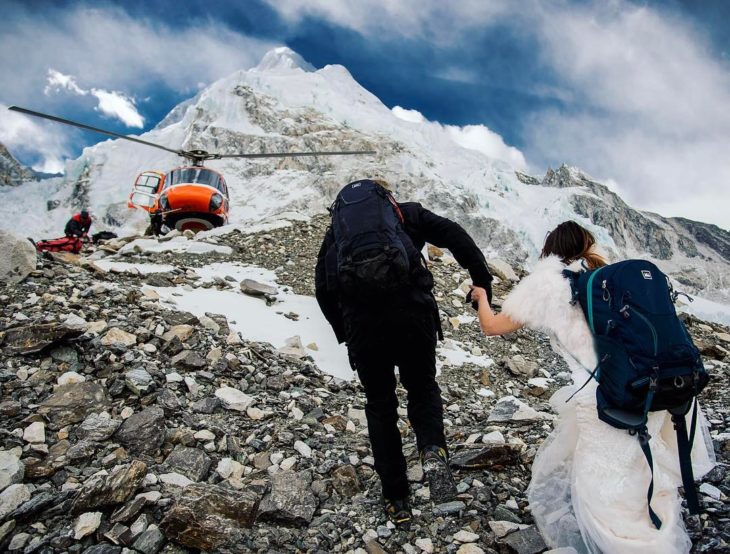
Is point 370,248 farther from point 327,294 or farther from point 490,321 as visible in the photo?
point 490,321

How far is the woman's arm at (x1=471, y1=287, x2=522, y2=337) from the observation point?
87.2 inches

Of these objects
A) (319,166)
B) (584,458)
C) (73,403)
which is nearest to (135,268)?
(73,403)

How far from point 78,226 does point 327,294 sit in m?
12.2

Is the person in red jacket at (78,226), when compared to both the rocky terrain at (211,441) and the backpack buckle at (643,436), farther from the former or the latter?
the backpack buckle at (643,436)

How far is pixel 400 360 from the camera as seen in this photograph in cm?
265

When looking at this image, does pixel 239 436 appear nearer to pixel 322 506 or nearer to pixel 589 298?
pixel 322 506

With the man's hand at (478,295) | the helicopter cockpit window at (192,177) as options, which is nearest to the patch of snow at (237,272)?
the helicopter cockpit window at (192,177)

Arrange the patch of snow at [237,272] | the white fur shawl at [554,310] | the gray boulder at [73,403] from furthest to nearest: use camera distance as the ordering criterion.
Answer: the patch of snow at [237,272] → the gray boulder at [73,403] → the white fur shawl at [554,310]

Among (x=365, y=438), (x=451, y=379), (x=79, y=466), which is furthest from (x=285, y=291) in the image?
(x=79, y=466)

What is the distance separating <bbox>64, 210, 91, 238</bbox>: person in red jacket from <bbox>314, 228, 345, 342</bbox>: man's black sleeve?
1185 cm

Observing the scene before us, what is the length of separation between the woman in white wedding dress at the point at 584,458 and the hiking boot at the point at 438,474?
17.5 inches

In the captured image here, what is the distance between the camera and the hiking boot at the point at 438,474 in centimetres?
247

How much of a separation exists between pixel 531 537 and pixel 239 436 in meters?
2.15

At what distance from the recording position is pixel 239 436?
3518mm
